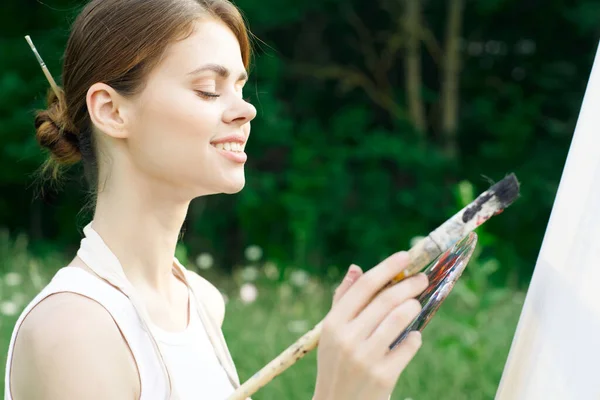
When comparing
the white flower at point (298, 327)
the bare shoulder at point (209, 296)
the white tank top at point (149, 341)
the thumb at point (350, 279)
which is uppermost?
the thumb at point (350, 279)

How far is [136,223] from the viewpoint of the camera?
1.42 m

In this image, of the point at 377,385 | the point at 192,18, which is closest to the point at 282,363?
the point at 377,385

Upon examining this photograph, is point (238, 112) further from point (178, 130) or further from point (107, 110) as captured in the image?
point (107, 110)

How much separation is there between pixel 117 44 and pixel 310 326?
2731 mm

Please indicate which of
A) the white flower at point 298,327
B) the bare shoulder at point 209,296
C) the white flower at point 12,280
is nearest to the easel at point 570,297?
the bare shoulder at point 209,296

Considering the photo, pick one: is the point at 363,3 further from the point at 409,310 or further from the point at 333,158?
the point at 409,310

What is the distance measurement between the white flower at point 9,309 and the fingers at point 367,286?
10.6ft

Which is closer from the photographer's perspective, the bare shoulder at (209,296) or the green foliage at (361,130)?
the bare shoulder at (209,296)

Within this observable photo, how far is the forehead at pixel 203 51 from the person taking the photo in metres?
1.36

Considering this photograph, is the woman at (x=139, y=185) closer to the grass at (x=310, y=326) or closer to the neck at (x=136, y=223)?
the neck at (x=136, y=223)

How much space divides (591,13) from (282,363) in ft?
20.6

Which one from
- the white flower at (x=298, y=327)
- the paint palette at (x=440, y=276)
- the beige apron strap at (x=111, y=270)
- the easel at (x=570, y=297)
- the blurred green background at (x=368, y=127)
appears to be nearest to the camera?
the easel at (x=570, y=297)

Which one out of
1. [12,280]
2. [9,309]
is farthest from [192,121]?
[12,280]

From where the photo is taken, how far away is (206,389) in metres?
1.45
